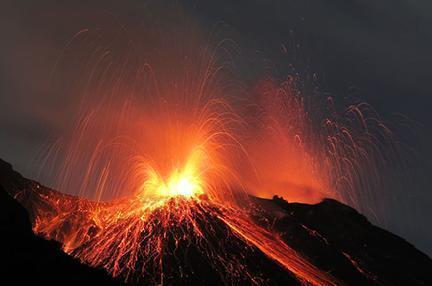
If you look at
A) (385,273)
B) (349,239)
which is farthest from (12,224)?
(349,239)

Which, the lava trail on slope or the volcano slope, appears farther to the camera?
the lava trail on slope

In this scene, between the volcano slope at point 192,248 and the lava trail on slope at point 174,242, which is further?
the lava trail on slope at point 174,242

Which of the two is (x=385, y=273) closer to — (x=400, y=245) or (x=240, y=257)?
(x=400, y=245)

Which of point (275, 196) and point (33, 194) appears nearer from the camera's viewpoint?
point (33, 194)

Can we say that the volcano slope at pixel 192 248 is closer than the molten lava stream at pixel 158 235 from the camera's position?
Yes

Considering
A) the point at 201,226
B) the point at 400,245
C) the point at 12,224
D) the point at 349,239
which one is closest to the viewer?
the point at 12,224

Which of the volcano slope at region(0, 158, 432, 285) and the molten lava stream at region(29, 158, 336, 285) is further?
the molten lava stream at region(29, 158, 336, 285)

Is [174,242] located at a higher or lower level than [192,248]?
higher

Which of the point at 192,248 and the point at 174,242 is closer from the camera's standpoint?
the point at 192,248
